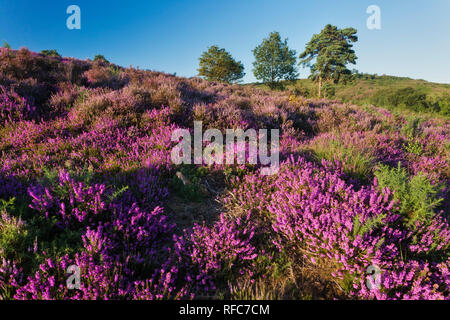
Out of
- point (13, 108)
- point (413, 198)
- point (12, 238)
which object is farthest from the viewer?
point (13, 108)

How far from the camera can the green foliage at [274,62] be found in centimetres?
3925

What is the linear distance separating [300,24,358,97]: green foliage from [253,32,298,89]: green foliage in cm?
395

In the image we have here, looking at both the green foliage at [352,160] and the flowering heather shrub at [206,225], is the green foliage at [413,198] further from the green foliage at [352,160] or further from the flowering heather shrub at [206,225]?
the green foliage at [352,160]

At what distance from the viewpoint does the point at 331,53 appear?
3797 centimetres

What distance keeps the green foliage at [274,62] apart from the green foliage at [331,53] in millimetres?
3954

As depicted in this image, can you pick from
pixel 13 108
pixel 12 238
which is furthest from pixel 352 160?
pixel 13 108

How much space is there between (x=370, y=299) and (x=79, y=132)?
547cm

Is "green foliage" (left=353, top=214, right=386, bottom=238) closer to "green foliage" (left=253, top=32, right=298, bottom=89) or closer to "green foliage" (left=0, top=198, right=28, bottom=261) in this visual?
"green foliage" (left=0, top=198, right=28, bottom=261)

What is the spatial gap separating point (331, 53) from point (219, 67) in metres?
20.2

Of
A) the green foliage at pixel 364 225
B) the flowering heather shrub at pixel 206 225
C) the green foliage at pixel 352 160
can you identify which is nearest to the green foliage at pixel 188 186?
the flowering heather shrub at pixel 206 225

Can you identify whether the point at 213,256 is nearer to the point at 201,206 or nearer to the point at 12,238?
the point at 201,206

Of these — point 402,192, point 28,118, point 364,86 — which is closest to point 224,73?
point 28,118

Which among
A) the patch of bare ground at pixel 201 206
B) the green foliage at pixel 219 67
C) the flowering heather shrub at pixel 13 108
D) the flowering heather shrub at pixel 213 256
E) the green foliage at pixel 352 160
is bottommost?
the flowering heather shrub at pixel 213 256

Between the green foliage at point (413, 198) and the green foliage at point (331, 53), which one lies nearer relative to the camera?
the green foliage at point (413, 198)
